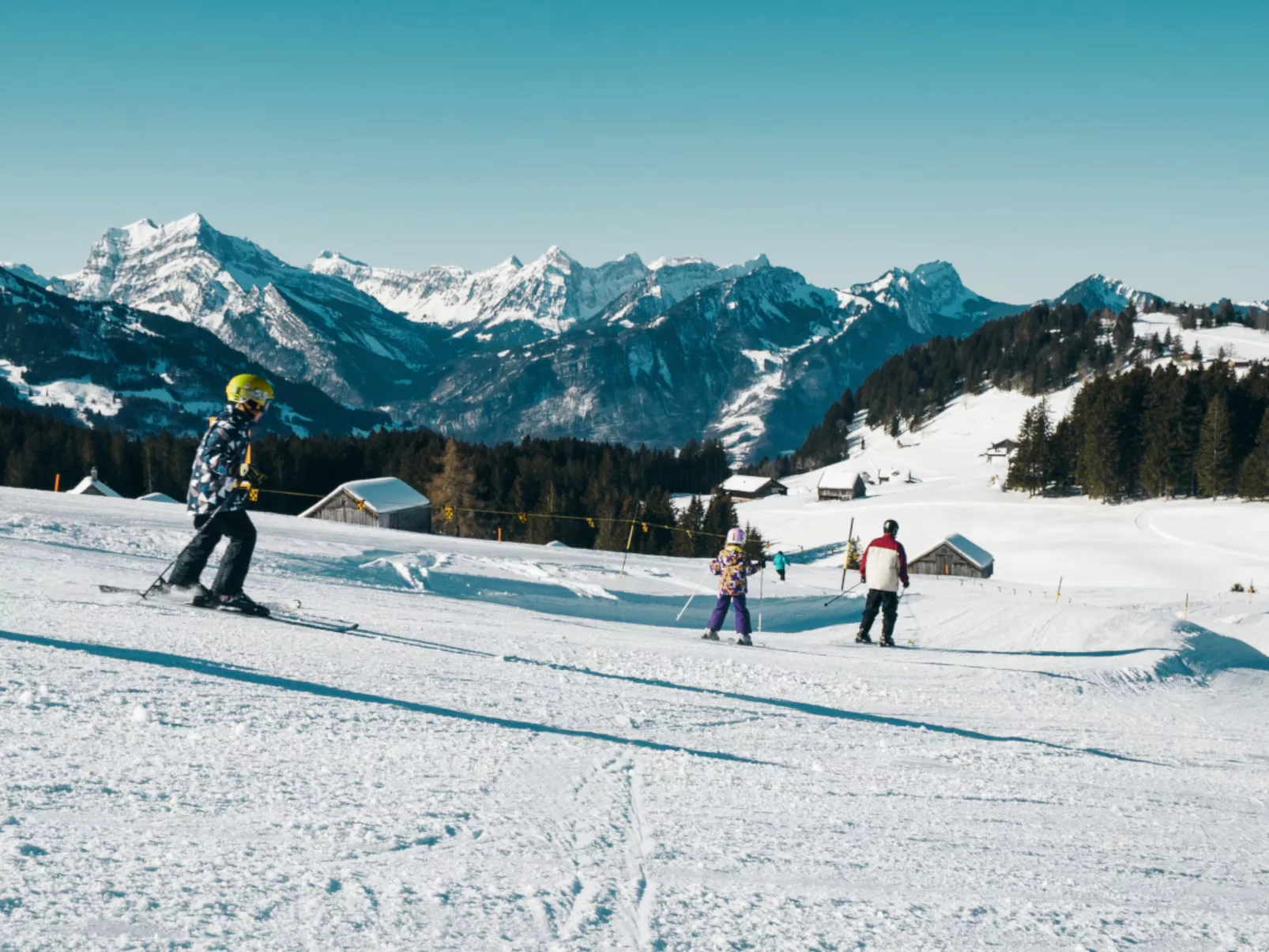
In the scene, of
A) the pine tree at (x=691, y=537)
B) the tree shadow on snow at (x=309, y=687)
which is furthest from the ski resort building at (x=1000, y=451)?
the tree shadow on snow at (x=309, y=687)

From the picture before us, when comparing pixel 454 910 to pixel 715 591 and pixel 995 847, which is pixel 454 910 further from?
pixel 715 591

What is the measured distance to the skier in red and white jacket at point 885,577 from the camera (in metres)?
14.7

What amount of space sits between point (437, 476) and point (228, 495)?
81379mm

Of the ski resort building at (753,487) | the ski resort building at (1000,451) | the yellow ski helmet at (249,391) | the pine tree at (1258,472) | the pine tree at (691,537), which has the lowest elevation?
the pine tree at (691,537)

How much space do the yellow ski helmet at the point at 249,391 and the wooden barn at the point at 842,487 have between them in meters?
114

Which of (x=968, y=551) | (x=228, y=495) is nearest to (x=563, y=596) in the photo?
(x=228, y=495)

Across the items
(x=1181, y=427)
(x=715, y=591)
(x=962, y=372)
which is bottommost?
(x=715, y=591)

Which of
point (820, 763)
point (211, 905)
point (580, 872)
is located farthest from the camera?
point (820, 763)

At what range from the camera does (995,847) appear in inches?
171

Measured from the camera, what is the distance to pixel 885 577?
1479cm

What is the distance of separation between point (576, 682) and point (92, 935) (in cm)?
518

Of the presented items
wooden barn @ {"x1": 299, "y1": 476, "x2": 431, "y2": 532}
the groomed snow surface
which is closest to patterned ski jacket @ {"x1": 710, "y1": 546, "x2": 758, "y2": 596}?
the groomed snow surface

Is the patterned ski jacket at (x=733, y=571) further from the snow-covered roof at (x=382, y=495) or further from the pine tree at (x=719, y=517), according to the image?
the pine tree at (x=719, y=517)

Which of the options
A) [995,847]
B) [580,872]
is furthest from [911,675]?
[580,872]
